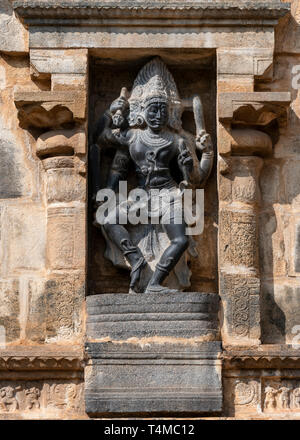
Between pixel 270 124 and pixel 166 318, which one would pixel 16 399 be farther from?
pixel 270 124

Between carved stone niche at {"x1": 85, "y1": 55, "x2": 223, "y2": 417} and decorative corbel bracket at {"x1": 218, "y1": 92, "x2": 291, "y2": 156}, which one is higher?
decorative corbel bracket at {"x1": 218, "y1": 92, "x2": 291, "y2": 156}

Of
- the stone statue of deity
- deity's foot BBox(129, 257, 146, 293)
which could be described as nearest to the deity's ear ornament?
the stone statue of deity

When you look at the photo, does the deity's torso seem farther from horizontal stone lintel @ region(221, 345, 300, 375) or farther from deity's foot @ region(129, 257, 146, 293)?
horizontal stone lintel @ region(221, 345, 300, 375)

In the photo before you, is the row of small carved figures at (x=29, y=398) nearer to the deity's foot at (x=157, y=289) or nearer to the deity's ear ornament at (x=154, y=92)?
the deity's foot at (x=157, y=289)

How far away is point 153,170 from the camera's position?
359 inches

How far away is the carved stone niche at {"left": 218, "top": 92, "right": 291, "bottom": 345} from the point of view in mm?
8891

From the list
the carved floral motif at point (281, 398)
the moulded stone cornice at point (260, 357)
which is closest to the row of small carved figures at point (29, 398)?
the moulded stone cornice at point (260, 357)

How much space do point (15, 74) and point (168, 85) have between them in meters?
1.07

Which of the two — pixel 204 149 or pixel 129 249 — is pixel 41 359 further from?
pixel 204 149

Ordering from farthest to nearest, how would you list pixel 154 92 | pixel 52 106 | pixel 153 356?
pixel 154 92, pixel 52 106, pixel 153 356

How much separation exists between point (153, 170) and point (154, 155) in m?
0.11

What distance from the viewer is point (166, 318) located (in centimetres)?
872

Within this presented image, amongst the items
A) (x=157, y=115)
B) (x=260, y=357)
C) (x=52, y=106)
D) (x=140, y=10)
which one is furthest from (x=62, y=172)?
(x=260, y=357)

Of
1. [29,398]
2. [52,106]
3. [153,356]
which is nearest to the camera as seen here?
[153,356]
